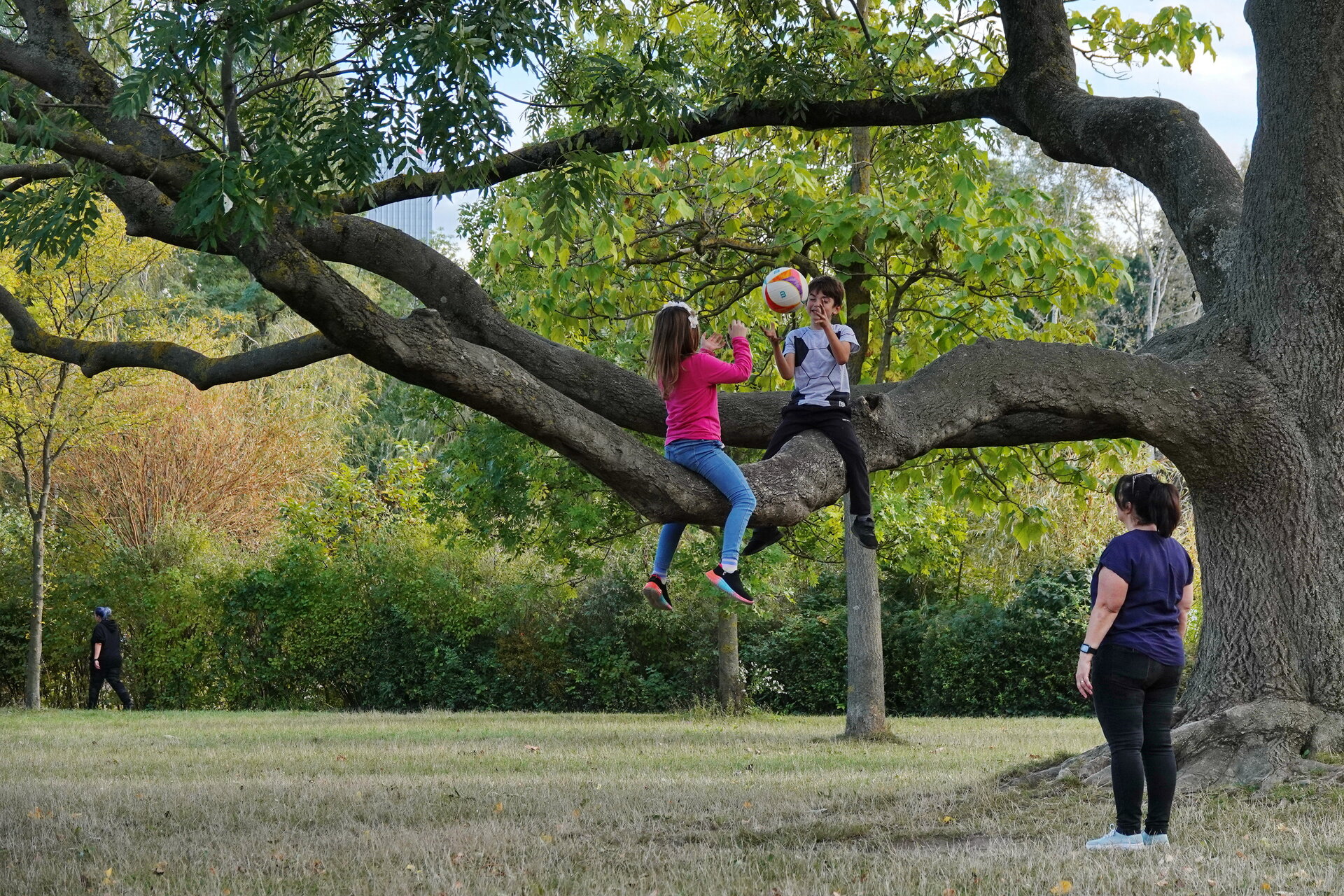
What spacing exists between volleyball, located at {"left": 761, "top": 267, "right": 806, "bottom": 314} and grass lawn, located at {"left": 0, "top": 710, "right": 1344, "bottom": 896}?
2974 mm

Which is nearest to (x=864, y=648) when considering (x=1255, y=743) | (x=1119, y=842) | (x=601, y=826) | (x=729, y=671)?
(x=729, y=671)

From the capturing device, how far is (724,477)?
6.30m

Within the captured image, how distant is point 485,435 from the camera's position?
16984mm

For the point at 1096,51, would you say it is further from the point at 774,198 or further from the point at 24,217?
the point at 24,217

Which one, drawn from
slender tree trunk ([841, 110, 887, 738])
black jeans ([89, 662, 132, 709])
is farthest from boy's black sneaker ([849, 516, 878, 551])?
black jeans ([89, 662, 132, 709])

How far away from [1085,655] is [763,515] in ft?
5.77

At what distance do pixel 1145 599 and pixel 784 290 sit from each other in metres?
2.51

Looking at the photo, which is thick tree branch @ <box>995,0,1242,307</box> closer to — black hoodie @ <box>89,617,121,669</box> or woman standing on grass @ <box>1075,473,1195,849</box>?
woman standing on grass @ <box>1075,473,1195,849</box>

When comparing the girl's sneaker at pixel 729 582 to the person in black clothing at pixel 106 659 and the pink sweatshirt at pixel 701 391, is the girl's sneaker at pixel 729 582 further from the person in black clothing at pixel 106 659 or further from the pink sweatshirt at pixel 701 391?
the person in black clothing at pixel 106 659

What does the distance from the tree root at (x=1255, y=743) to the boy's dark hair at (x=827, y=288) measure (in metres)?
3.73

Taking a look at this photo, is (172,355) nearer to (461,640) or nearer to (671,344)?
(671,344)

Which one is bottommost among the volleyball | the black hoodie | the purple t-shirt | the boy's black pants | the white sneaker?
the white sneaker

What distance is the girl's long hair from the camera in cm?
679

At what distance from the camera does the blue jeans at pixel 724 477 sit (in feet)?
20.5
